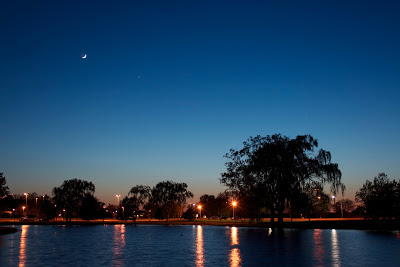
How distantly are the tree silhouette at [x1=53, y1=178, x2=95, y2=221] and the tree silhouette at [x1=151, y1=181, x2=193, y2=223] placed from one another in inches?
804

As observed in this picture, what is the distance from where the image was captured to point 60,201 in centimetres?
11162

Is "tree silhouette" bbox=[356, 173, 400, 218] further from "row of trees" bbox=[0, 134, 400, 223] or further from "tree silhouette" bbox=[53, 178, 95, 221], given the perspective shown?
"tree silhouette" bbox=[53, 178, 95, 221]

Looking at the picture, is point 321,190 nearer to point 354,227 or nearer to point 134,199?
point 354,227

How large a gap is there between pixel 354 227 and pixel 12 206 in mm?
150464

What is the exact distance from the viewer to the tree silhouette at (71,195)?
112 m

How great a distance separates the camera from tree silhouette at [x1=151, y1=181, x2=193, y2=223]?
364 feet

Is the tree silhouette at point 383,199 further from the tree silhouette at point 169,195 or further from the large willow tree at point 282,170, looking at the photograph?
the tree silhouette at point 169,195

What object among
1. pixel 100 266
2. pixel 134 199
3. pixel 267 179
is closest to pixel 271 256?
pixel 100 266

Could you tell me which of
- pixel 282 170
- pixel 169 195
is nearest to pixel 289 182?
pixel 282 170

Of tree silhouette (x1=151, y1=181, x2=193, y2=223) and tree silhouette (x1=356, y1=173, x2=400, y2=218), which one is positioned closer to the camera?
tree silhouette (x1=356, y1=173, x2=400, y2=218)

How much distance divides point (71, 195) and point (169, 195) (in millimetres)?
27732

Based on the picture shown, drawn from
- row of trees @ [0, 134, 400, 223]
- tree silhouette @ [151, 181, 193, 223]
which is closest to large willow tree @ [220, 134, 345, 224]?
row of trees @ [0, 134, 400, 223]

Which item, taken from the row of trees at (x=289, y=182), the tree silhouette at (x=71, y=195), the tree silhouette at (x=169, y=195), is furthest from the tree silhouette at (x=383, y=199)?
the tree silhouette at (x=71, y=195)

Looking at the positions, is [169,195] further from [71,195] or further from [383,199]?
[383,199]
